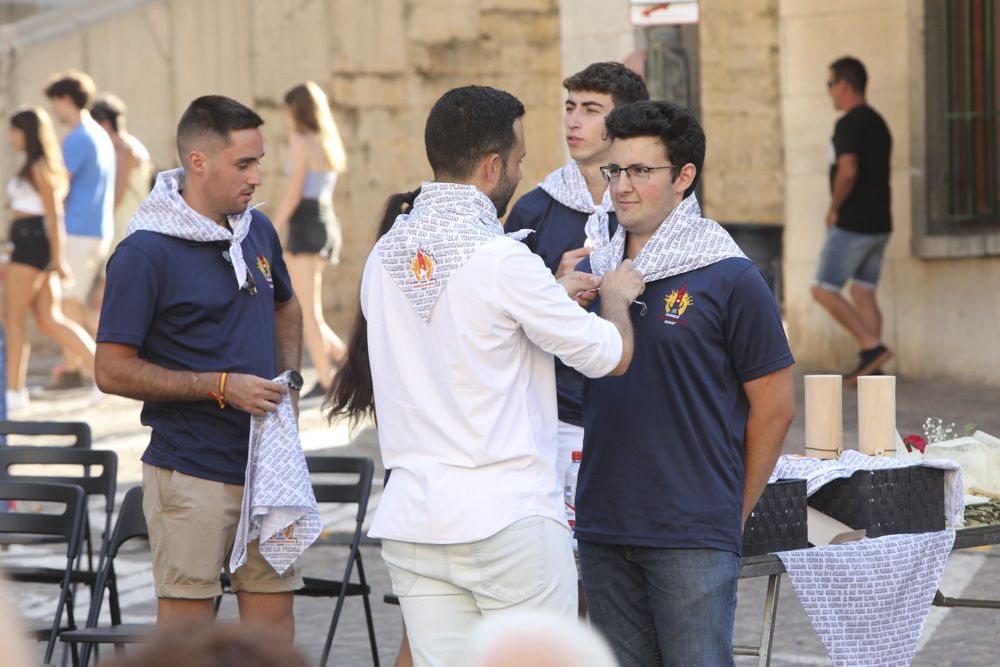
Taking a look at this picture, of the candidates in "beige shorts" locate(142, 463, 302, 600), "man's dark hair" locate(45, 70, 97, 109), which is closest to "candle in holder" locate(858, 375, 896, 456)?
"beige shorts" locate(142, 463, 302, 600)

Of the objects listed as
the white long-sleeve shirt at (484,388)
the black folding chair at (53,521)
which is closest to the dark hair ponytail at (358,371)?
the white long-sleeve shirt at (484,388)

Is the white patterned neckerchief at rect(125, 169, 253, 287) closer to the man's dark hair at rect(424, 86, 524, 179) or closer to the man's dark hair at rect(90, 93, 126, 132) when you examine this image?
the man's dark hair at rect(424, 86, 524, 179)

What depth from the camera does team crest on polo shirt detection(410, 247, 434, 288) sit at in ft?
12.4

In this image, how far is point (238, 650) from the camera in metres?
1.63

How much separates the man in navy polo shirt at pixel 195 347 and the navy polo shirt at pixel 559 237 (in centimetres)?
84

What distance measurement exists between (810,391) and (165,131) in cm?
1188

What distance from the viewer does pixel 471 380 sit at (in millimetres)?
3768

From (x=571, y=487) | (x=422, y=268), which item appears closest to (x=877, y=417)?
(x=571, y=487)

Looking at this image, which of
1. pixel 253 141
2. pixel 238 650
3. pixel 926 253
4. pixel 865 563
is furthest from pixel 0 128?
pixel 238 650

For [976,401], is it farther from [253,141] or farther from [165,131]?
[165,131]

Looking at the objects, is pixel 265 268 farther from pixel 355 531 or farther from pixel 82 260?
pixel 82 260

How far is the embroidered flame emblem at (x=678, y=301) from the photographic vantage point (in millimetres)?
3936

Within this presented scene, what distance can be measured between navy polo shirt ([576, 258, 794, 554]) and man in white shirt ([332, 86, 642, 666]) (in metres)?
0.14

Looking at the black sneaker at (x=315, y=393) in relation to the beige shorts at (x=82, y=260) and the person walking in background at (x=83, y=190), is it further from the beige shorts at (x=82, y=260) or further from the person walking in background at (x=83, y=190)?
the beige shorts at (x=82, y=260)
